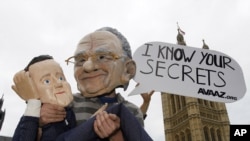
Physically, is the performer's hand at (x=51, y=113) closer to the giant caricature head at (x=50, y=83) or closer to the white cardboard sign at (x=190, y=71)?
the giant caricature head at (x=50, y=83)

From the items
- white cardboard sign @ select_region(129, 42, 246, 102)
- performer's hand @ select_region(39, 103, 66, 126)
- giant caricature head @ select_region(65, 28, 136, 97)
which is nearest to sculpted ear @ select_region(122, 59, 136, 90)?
giant caricature head @ select_region(65, 28, 136, 97)

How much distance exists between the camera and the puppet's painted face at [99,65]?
1557mm

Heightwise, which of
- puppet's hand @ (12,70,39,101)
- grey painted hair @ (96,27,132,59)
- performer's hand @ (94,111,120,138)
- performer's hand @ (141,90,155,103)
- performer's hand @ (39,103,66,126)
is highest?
grey painted hair @ (96,27,132,59)

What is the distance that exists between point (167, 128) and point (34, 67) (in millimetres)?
24362

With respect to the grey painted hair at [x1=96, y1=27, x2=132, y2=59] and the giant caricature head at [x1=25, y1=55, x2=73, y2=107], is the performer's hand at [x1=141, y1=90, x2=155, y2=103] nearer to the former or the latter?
the grey painted hair at [x1=96, y1=27, x2=132, y2=59]

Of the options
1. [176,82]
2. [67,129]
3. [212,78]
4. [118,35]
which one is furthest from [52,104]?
[212,78]

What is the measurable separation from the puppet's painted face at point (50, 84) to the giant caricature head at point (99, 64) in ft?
0.51

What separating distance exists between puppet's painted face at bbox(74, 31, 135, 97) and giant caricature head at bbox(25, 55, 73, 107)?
16 cm

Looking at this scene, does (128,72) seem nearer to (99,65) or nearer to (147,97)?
(99,65)

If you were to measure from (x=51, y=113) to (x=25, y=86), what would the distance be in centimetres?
19

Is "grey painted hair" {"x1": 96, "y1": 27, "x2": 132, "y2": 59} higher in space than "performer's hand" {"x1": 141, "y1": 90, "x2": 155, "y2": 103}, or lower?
higher

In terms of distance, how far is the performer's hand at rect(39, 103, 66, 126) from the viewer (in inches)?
51.6

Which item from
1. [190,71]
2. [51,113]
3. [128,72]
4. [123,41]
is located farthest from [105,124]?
[190,71]

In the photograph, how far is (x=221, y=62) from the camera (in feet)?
7.34
